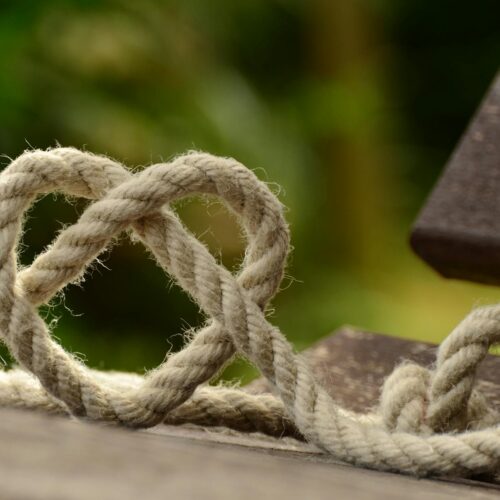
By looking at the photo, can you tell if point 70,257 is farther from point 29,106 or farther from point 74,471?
point 29,106

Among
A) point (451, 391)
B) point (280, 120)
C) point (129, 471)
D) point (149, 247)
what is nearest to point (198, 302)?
point (149, 247)

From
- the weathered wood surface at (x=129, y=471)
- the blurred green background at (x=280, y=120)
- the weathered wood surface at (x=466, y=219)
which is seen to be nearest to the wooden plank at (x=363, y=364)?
the weathered wood surface at (x=466, y=219)

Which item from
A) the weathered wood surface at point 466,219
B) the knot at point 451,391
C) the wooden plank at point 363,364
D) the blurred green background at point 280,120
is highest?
the weathered wood surface at point 466,219

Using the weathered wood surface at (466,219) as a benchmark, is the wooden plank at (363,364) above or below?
below

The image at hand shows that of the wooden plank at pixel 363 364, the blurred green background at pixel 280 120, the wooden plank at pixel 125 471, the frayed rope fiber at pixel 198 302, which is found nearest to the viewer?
the wooden plank at pixel 125 471

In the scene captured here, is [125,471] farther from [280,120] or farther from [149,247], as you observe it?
[280,120]

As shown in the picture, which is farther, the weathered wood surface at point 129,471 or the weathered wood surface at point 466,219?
the weathered wood surface at point 466,219

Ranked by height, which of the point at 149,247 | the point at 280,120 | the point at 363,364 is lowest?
the point at 280,120

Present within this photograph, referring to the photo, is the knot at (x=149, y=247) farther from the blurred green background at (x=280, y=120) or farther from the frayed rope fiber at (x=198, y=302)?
the blurred green background at (x=280, y=120)
